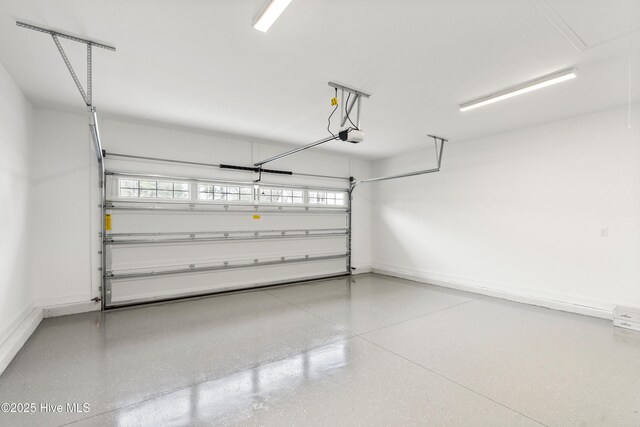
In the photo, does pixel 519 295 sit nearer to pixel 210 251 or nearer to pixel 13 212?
pixel 210 251

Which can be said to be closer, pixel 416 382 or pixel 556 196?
pixel 416 382

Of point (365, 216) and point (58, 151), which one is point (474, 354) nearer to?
point (365, 216)

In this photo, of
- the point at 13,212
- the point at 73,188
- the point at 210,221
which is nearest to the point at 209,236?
the point at 210,221

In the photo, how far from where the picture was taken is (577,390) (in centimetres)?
218

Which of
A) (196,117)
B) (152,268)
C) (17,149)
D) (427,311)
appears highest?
(196,117)

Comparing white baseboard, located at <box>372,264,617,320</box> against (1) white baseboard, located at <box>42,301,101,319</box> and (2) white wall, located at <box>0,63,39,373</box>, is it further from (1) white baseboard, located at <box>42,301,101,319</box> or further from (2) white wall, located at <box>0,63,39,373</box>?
(2) white wall, located at <box>0,63,39,373</box>

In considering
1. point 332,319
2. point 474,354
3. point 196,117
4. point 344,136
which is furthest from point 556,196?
point 196,117

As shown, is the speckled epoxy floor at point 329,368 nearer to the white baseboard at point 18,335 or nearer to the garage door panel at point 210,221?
the white baseboard at point 18,335

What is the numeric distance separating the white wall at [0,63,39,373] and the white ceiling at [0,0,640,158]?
310 mm

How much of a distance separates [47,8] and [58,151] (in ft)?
8.63

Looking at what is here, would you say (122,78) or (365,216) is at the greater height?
(122,78)

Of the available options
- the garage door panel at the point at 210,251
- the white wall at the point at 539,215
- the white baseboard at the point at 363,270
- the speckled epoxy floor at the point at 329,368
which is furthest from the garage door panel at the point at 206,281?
the white wall at the point at 539,215

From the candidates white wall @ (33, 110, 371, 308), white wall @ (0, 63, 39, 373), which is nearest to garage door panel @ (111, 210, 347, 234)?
white wall @ (33, 110, 371, 308)

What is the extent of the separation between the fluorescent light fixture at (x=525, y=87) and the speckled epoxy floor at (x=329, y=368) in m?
2.71
